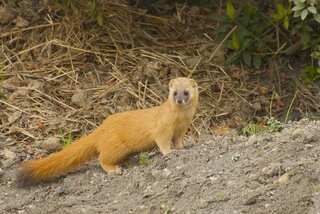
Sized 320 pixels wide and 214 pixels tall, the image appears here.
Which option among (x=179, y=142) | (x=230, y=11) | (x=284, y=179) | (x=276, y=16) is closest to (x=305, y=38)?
(x=276, y=16)

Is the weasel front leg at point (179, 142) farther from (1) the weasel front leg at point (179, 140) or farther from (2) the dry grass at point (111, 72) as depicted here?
(2) the dry grass at point (111, 72)

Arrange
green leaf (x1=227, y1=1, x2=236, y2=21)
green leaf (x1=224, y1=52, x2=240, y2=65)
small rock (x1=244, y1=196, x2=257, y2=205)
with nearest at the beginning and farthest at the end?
1. small rock (x1=244, y1=196, x2=257, y2=205)
2. green leaf (x1=227, y1=1, x2=236, y2=21)
3. green leaf (x1=224, y1=52, x2=240, y2=65)

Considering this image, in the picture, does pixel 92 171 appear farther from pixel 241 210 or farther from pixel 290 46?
pixel 290 46

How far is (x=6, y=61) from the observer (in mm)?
7422

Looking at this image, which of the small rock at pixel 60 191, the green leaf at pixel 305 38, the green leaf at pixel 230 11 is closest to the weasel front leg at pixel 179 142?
the small rock at pixel 60 191

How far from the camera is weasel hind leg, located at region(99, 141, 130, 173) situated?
5.83 meters

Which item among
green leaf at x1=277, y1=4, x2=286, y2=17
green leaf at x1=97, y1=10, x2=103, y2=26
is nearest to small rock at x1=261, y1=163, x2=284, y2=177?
green leaf at x1=277, y1=4, x2=286, y2=17

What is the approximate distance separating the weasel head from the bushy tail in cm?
Answer: 60

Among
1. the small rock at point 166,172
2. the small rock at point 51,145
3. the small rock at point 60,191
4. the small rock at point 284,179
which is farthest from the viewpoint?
the small rock at point 51,145

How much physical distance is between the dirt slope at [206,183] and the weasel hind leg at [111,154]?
64 mm

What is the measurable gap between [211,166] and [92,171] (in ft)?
3.22

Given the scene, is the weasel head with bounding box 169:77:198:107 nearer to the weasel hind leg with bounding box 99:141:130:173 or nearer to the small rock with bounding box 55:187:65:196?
the weasel hind leg with bounding box 99:141:130:173

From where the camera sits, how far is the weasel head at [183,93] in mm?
5762

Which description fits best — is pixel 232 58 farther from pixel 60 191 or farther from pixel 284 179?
pixel 284 179
